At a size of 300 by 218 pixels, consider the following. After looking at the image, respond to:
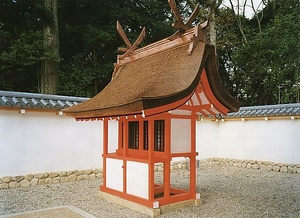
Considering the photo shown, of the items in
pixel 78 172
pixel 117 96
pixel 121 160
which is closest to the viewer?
pixel 117 96

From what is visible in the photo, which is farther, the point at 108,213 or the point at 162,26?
the point at 162,26

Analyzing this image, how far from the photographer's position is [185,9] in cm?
1653

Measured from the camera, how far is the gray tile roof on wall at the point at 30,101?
676 centimetres

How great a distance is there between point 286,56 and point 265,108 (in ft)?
12.2

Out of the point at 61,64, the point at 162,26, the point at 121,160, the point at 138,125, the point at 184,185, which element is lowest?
the point at 184,185

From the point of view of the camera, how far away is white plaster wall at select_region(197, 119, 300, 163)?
31.5 feet

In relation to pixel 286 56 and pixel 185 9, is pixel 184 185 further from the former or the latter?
pixel 185 9

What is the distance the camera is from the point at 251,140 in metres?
10.7

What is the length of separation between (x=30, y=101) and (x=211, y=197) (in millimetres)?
4897

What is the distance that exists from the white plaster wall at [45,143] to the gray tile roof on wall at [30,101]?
0.31m

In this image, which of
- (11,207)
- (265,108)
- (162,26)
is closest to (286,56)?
(265,108)

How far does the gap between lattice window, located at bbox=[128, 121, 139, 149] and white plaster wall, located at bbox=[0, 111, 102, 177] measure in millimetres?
2806

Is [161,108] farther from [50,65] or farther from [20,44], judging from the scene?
[50,65]

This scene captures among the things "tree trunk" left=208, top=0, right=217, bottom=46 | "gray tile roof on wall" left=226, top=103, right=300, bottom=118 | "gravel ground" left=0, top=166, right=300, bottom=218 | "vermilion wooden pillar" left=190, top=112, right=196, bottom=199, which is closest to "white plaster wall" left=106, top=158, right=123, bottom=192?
"gravel ground" left=0, top=166, right=300, bottom=218
